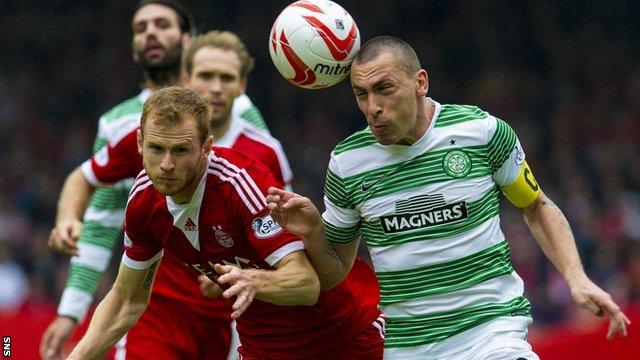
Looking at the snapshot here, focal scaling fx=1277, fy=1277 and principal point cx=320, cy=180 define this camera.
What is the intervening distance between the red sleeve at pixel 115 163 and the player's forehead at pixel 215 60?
1.97 feet

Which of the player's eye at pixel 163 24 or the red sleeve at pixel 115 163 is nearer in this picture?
the red sleeve at pixel 115 163

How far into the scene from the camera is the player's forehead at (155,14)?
320 inches

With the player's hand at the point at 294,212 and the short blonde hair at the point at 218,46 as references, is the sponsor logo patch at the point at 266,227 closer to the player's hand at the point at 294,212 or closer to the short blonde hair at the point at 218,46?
Answer: the player's hand at the point at 294,212

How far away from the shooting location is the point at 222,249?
18.2ft

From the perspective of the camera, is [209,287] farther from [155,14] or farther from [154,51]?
[155,14]

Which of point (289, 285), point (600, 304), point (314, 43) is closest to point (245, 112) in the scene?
point (314, 43)

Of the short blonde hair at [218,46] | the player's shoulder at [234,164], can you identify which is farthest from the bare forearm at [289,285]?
the short blonde hair at [218,46]

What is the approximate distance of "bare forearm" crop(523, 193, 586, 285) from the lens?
536 centimetres

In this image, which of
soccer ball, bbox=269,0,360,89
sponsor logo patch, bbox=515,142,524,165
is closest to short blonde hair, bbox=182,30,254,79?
soccer ball, bbox=269,0,360,89

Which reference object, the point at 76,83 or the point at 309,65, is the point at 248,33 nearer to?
the point at 76,83

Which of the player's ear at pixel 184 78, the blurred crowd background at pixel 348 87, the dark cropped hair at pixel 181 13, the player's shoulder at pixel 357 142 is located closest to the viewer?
the player's shoulder at pixel 357 142

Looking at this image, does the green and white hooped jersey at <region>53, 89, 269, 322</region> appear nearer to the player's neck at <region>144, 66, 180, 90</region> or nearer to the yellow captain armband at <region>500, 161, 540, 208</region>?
the player's neck at <region>144, 66, 180, 90</region>

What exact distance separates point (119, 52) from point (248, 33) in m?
2.02

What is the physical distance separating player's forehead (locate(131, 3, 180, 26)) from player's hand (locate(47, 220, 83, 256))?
1702 mm
